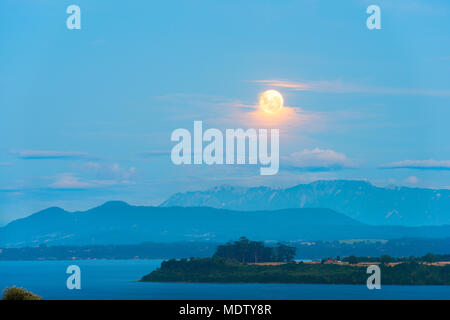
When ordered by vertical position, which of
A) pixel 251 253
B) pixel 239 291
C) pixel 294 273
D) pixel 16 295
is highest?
pixel 251 253

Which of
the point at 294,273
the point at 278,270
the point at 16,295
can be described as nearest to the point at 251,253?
the point at 278,270

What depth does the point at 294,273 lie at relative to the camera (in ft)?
412

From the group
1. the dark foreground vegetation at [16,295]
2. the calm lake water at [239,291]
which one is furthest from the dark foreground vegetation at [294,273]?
the dark foreground vegetation at [16,295]

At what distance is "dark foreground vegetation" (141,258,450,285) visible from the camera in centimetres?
12719

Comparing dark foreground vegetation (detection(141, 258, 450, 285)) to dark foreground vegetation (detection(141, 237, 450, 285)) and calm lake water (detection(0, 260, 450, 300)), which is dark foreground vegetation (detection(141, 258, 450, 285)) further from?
calm lake water (detection(0, 260, 450, 300))

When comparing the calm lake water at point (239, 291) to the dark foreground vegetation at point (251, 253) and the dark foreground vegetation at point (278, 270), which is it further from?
the dark foreground vegetation at point (251, 253)

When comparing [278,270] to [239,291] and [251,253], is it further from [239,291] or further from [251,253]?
[239,291]
